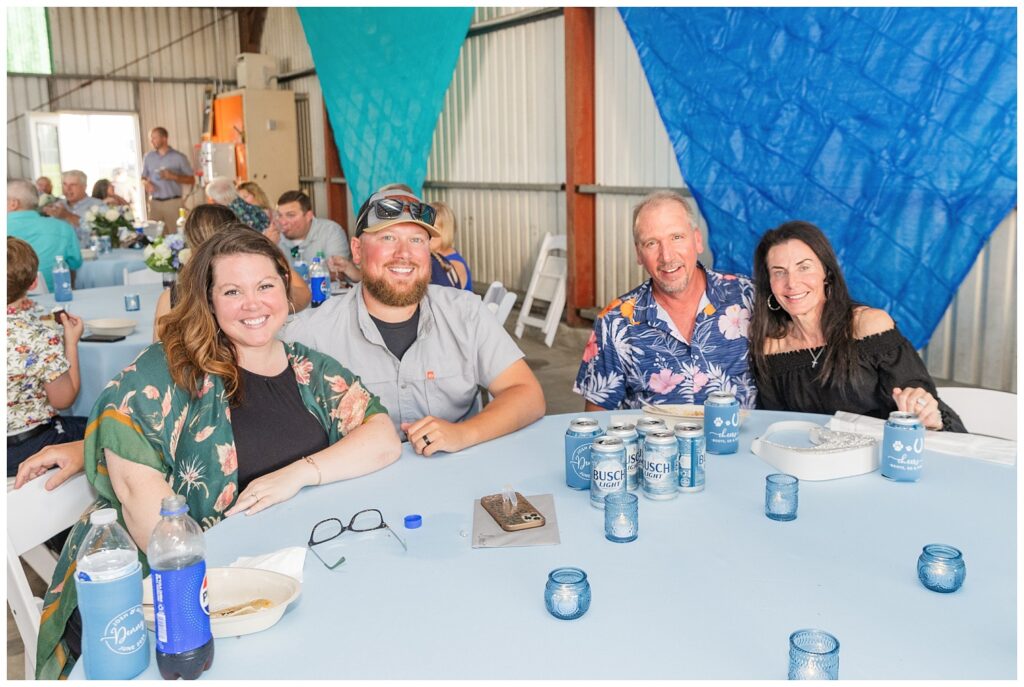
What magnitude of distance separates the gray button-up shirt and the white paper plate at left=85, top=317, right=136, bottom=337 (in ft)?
5.04


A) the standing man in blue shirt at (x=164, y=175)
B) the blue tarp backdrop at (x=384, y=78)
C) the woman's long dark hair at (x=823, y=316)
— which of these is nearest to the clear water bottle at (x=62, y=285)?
the woman's long dark hair at (x=823, y=316)

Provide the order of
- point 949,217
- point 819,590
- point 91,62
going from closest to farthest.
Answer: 1. point 819,590
2. point 949,217
3. point 91,62

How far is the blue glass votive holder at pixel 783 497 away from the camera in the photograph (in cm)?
160

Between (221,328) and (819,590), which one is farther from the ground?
(221,328)

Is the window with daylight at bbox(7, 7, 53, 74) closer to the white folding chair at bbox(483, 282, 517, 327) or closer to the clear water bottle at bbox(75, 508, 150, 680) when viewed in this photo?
the white folding chair at bbox(483, 282, 517, 327)

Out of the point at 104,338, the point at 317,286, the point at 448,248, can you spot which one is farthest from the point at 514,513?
the point at 448,248

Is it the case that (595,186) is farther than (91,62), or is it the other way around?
(91,62)

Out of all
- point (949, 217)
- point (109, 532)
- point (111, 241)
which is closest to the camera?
point (109, 532)

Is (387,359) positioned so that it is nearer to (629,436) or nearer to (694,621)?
(629,436)

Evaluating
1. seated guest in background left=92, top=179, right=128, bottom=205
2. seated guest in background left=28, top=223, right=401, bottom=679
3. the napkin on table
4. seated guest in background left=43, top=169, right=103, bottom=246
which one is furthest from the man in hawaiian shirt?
seated guest in background left=92, top=179, right=128, bottom=205

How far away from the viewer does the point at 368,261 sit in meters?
2.54

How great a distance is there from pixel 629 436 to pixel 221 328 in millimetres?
965

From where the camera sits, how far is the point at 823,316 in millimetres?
2490

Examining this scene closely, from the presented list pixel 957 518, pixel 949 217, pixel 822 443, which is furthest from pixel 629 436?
pixel 949 217
